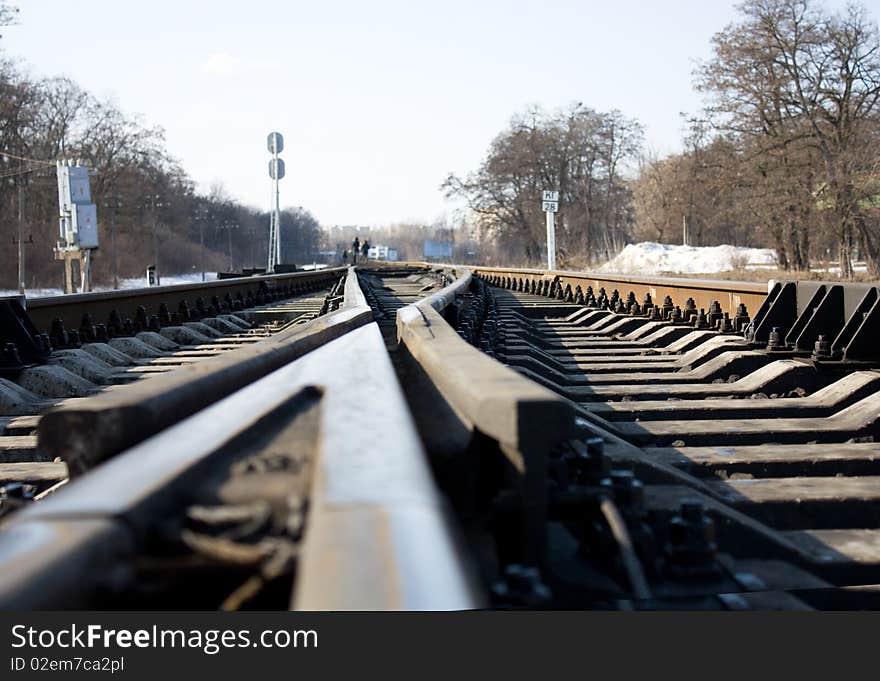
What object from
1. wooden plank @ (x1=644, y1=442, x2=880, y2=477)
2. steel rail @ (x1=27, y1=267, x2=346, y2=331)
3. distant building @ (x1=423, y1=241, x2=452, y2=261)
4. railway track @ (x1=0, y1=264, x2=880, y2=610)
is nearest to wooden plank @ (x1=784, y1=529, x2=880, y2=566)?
railway track @ (x1=0, y1=264, x2=880, y2=610)

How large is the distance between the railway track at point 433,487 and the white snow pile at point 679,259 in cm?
3877

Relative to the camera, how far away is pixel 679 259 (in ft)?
152

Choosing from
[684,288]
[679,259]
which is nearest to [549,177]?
[679,259]

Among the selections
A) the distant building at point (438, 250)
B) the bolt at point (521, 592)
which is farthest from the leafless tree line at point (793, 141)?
the distant building at point (438, 250)

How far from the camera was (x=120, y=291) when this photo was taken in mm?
8219

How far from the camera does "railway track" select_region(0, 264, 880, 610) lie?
3.12 feet

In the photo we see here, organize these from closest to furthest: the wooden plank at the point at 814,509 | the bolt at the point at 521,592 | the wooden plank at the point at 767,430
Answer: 1. the bolt at the point at 521,592
2. the wooden plank at the point at 814,509
3. the wooden plank at the point at 767,430

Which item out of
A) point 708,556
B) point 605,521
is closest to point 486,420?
point 605,521

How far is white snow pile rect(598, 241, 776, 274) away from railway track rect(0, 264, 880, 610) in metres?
38.8

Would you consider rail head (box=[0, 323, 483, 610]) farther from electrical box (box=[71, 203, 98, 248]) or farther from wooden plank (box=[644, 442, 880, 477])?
electrical box (box=[71, 203, 98, 248])

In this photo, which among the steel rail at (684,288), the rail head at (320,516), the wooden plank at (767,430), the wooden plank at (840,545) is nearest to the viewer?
the rail head at (320,516)

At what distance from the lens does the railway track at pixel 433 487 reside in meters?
0.95

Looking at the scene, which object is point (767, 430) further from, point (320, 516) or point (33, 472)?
point (320, 516)

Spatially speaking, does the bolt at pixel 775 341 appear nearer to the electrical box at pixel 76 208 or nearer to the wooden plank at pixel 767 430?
the wooden plank at pixel 767 430
